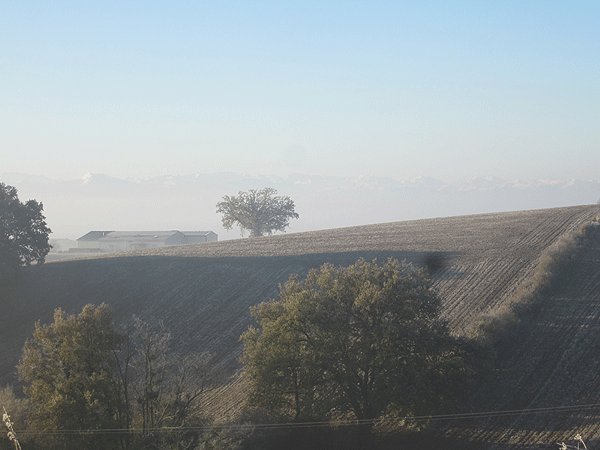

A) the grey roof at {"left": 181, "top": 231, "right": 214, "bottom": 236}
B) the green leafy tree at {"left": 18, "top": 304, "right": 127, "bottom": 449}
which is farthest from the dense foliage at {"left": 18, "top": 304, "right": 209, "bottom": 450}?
the grey roof at {"left": 181, "top": 231, "right": 214, "bottom": 236}

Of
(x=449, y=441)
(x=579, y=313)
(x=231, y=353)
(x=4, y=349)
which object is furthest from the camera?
(x=4, y=349)

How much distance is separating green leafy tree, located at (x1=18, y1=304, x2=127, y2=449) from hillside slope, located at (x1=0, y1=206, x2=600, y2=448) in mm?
7058

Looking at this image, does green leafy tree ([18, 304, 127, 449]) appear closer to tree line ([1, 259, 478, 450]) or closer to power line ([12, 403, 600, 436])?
tree line ([1, 259, 478, 450])

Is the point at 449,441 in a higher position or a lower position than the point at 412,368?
lower

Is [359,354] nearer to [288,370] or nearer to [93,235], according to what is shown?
[288,370]

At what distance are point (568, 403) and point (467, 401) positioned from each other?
15.9 ft

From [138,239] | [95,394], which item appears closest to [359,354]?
[95,394]

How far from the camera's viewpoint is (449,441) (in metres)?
22.8

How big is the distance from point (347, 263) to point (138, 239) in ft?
335

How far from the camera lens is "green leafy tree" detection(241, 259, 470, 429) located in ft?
81.6

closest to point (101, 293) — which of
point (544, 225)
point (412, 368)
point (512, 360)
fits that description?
point (412, 368)

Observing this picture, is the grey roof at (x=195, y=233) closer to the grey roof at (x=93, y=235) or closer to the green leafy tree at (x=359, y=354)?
the grey roof at (x=93, y=235)

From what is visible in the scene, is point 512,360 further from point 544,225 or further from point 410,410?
point 544,225

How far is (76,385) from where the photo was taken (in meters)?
23.3
